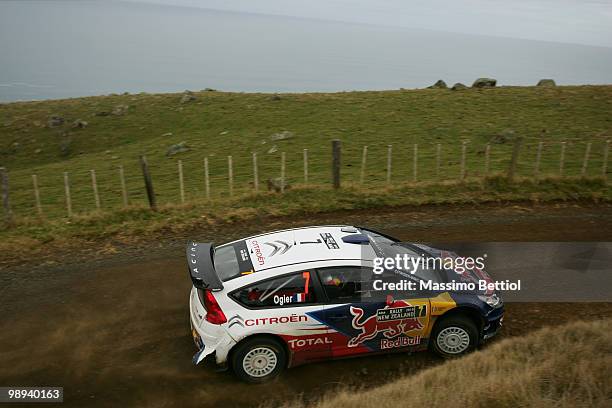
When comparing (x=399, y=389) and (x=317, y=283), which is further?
(x=317, y=283)

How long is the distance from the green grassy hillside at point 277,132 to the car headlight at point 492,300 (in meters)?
11.6

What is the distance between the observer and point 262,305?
7.04m

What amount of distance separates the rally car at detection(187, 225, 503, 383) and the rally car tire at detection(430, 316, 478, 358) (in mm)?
15

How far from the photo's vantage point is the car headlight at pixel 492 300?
24.6 ft

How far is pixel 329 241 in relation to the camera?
775cm

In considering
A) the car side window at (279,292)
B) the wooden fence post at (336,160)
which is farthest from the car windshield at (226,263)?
the wooden fence post at (336,160)

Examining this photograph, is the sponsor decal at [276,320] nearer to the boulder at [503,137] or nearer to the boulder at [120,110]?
the boulder at [503,137]

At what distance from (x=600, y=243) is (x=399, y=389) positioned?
810 cm

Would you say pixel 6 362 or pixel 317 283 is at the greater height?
pixel 317 283

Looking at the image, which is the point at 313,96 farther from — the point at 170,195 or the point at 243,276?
the point at 243,276

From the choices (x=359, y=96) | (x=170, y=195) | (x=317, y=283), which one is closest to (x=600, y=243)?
(x=317, y=283)

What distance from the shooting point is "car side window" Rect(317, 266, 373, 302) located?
7.17 m

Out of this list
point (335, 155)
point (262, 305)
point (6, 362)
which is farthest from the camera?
point (335, 155)

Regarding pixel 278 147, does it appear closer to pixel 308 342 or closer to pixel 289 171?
pixel 289 171
